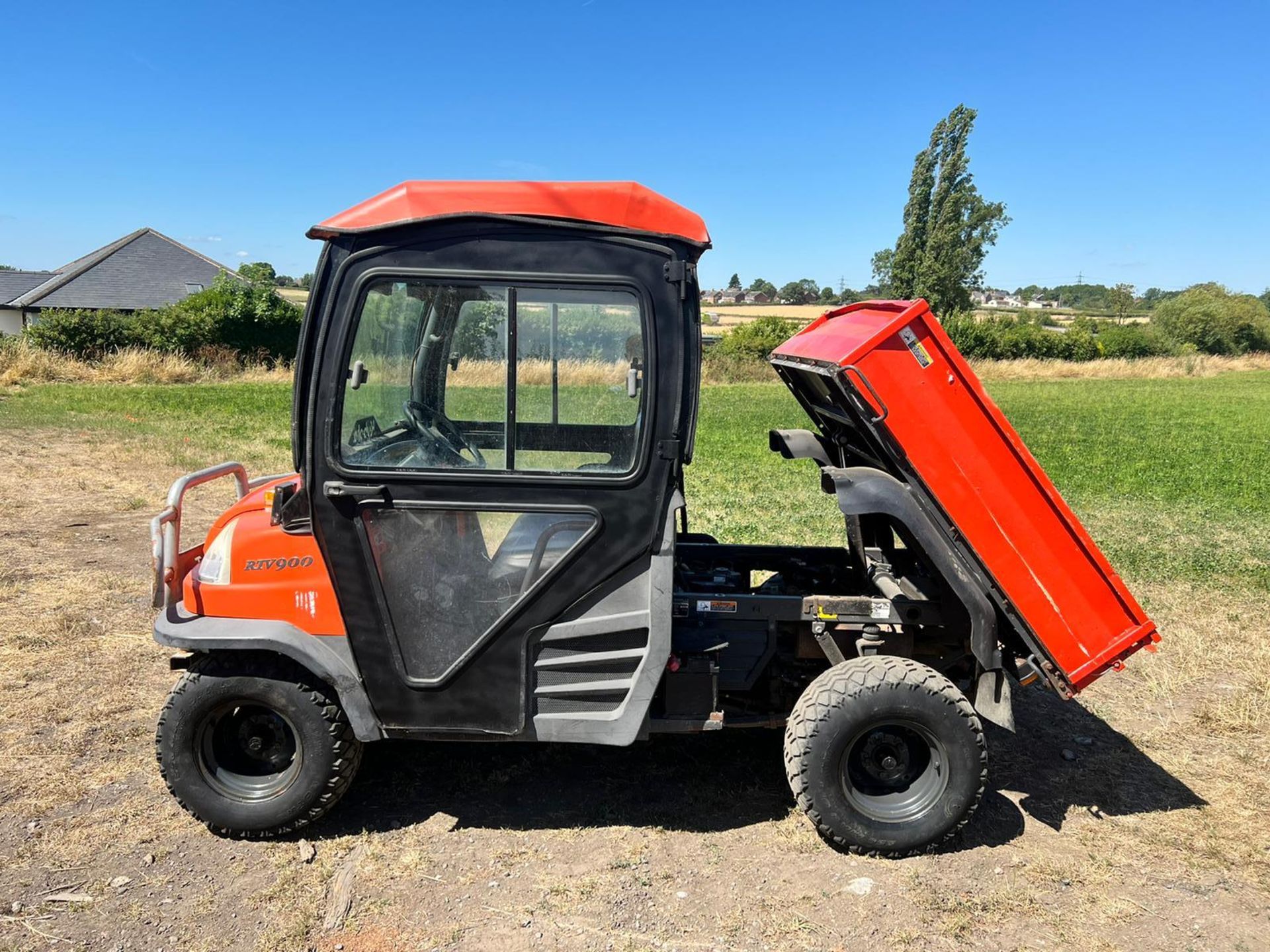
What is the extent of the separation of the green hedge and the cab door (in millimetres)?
27029

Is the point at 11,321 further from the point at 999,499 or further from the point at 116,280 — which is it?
the point at 999,499

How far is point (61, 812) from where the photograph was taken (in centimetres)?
361

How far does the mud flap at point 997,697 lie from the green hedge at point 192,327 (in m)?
27.9

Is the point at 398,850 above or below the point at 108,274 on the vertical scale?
below

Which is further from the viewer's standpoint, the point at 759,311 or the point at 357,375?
the point at 759,311

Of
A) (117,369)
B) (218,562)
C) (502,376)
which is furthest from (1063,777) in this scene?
(117,369)

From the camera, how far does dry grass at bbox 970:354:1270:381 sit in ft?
126

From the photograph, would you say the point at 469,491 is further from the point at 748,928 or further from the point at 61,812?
the point at 61,812

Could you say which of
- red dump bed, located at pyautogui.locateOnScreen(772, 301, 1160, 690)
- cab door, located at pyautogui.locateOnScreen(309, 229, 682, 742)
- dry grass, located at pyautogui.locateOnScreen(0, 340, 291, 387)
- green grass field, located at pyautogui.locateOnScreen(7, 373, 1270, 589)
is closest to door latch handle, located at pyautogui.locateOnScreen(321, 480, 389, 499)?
cab door, located at pyautogui.locateOnScreen(309, 229, 682, 742)

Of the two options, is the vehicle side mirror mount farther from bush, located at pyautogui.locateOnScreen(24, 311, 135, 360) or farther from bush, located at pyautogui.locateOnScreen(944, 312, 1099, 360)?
bush, located at pyautogui.locateOnScreen(944, 312, 1099, 360)

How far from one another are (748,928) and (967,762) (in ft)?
3.55

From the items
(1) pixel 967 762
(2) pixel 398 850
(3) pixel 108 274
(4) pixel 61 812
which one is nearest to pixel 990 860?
(1) pixel 967 762

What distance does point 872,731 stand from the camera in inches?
139

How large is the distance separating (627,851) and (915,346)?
229 centimetres
